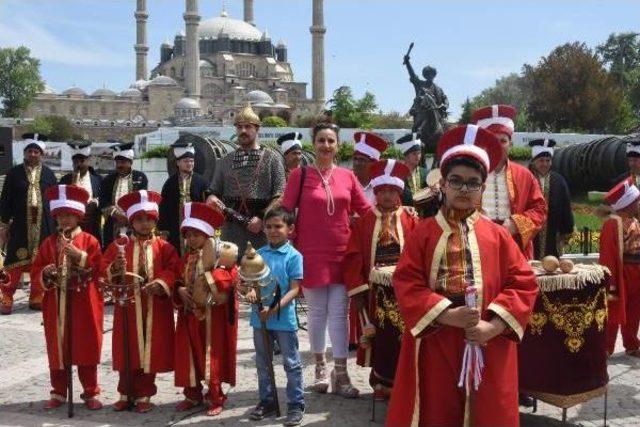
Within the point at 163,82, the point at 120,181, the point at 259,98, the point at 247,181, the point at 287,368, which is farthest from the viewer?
the point at 163,82

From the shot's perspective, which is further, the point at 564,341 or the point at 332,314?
the point at 332,314

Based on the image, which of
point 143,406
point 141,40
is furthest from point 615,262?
point 141,40

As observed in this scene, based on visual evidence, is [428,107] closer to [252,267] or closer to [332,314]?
[332,314]

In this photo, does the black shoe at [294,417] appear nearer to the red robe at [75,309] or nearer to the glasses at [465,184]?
the red robe at [75,309]

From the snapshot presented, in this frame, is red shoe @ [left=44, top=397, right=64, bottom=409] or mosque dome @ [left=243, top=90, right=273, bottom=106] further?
mosque dome @ [left=243, top=90, right=273, bottom=106]

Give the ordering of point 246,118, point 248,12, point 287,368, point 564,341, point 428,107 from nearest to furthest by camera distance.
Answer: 1. point 564,341
2. point 287,368
3. point 246,118
4. point 428,107
5. point 248,12

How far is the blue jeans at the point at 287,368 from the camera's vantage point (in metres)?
5.20

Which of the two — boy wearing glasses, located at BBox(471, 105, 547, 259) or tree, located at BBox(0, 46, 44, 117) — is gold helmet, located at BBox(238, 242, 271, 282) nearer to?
boy wearing glasses, located at BBox(471, 105, 547, 259)

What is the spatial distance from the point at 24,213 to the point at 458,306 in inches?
296

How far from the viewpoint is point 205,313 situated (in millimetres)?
5391

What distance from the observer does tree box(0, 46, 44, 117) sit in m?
103

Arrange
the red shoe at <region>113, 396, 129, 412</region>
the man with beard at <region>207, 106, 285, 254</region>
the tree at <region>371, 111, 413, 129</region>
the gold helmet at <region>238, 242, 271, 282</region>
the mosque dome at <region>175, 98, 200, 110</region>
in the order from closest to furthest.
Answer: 1. the gold helmet at <region>238, 242, 271, 282</region>
2. the red shoe at <region>113, 396, 129, 412</region>
3. the man with beard at <region>207, 106, 285, 254</region>
4. the tree at <region>371, 111, 413, 129</region>
5. the mosque dome at <region>175, 98, 200, 110</region>

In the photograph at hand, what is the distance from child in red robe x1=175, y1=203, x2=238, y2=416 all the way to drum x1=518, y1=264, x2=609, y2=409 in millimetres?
1910

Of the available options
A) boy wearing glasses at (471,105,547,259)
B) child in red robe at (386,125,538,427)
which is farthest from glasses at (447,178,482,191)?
boy wearing glasses at (471,105,547,259)
